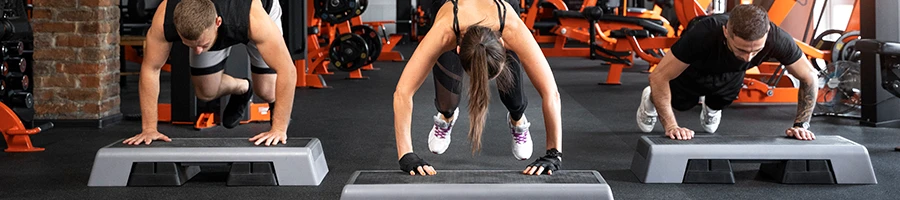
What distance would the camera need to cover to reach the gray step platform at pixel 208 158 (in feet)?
9.22

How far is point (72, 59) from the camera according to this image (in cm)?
435

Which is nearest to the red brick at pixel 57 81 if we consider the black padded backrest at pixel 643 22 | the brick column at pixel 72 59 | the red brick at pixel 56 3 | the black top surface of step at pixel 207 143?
the brick column at pixel 72 59

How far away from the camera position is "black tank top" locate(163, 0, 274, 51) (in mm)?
2785

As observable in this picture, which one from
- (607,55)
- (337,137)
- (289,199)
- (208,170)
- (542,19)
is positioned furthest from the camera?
(542,19)

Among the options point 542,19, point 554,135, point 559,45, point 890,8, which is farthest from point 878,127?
point 542,19

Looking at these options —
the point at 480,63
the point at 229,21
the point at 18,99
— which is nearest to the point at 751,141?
the point at 480,63

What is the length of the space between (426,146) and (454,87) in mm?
791

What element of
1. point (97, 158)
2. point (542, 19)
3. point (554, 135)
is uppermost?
point (554, 135)

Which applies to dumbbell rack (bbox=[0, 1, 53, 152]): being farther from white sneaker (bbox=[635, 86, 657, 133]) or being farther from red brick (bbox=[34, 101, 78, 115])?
white sneaker (bbox=[635, 86, 657, 133])

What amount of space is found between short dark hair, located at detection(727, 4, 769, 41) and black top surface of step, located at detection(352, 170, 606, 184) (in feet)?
2.23

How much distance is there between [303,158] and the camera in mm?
2844

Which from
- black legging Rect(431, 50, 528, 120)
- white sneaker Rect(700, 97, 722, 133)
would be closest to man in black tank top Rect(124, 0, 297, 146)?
black legging Rect(431, 50, 528, 120)

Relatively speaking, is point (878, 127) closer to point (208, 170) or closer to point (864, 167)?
point (864, 167)

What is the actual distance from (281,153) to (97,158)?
0.60m
